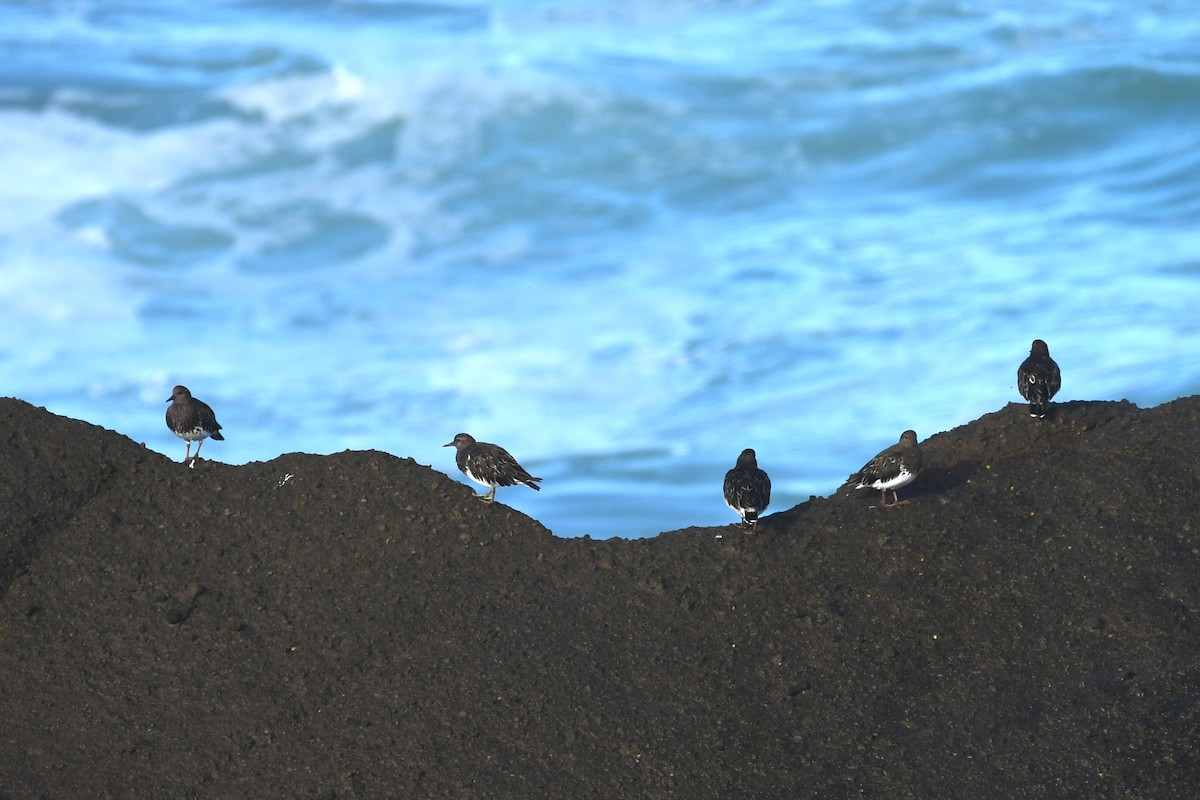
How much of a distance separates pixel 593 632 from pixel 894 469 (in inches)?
85.6

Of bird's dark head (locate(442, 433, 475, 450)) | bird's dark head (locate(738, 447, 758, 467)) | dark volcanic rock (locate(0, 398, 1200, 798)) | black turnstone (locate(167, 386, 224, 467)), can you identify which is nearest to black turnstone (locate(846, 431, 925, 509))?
dark volcanic rock (locate(0, 398, 1200, 798))

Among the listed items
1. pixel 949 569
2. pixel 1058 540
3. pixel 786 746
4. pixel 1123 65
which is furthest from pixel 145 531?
pixel 1123 65

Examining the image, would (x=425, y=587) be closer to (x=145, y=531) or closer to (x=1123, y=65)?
(x=145, y=531)

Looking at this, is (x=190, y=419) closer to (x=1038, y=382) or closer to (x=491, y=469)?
(x=491, y=469)

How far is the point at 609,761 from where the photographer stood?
7668 mm

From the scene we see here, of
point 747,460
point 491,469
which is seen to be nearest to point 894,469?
point 747,460

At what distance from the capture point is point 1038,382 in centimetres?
924

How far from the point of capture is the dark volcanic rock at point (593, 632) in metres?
7.66

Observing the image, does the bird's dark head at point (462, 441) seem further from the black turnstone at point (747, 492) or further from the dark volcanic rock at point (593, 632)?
the black turnstone at point (747, 492)

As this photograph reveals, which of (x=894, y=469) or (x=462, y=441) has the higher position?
(x=462, y=441)

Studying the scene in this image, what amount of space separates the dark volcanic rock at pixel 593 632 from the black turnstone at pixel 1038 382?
0.93 ft

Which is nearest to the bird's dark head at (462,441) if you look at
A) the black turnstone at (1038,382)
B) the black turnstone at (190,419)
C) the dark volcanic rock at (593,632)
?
the dark volcanic rock at (593,632)

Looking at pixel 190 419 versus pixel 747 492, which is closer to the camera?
pixel 747 492

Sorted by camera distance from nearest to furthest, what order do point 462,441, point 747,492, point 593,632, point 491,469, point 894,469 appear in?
point 593,632 < point 747,492 < point 894,469 < point 491,469 < point 462,441
